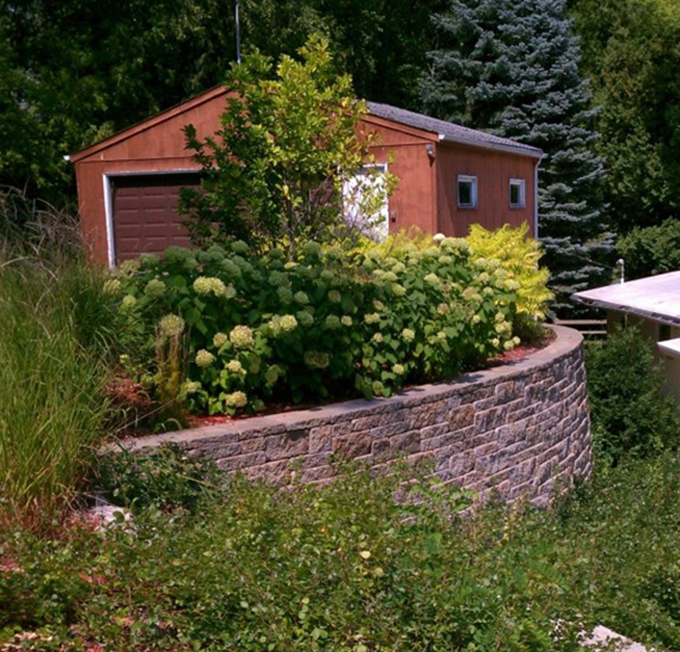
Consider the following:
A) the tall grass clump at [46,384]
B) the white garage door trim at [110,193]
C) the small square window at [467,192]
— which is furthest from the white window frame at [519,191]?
the tall grass clump at [46,384]

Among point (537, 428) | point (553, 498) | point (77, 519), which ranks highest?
point (77, 519)

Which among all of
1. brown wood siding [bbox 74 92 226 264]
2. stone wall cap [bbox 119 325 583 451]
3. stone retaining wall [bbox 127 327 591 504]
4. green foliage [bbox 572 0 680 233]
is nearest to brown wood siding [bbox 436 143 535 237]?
brown wood siding [bbox 74 92 226 264]

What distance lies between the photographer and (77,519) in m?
4.54

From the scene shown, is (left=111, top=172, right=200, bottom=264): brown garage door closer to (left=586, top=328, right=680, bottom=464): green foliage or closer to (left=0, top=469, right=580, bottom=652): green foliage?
(left=586, top=328, right=680, bottom=464): green foliage

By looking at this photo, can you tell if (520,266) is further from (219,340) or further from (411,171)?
(411,171)

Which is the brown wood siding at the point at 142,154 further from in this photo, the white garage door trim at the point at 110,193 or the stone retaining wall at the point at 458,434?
the stone retaining wall at the point at 458,434

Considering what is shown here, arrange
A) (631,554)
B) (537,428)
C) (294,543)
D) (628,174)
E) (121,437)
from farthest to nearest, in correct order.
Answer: (628,174) → (537,428) → (631,554) → (121,437) → (294,543)

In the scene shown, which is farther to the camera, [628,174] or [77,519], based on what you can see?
[628,174]

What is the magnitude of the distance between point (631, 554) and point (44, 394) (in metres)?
3.54

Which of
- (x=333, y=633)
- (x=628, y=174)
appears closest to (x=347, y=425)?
(x=333, y=633)

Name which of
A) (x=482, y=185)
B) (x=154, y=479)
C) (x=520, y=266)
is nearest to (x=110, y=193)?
(x=482, y=185)

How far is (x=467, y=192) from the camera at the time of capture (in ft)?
51.0

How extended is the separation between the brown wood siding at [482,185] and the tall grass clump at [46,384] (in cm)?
925

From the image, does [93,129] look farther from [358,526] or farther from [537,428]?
[358,526]
